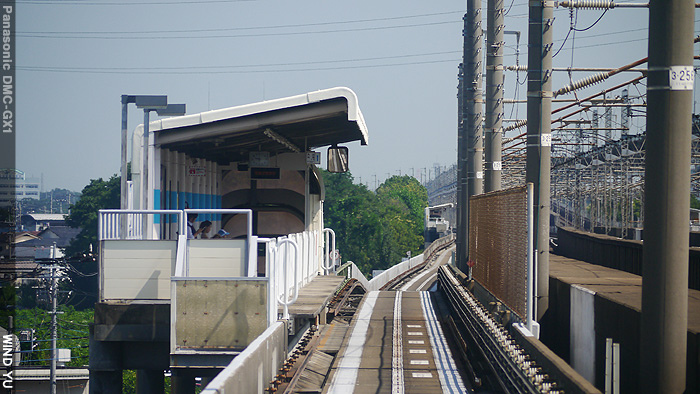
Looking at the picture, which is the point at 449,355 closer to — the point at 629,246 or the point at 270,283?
the point at 270,283

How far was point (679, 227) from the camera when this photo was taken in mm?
7445

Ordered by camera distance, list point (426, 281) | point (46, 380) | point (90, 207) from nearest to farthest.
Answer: point (46, 380) < point (426, 281) < point (90, 207)

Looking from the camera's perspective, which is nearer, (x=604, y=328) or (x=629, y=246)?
(x=604, y=328)

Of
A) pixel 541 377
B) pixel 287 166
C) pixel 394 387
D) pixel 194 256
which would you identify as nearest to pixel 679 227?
pixel 541 377

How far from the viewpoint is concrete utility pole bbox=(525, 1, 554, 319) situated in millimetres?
13133

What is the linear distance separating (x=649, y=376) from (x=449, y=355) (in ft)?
24.3

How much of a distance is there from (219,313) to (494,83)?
14.9 metres

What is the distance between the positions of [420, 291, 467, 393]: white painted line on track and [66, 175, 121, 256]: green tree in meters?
78.5

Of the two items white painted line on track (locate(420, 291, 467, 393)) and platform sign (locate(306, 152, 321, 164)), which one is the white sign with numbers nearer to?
white painted line on track (locate(420, 291, 467, 393))

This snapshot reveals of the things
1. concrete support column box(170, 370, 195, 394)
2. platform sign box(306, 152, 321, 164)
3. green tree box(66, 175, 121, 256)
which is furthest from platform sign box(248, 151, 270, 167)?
green tree box(66, 175, 121, 256)

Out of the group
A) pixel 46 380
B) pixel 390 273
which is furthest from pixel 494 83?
pixel 390 273

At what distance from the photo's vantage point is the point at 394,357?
1431cm

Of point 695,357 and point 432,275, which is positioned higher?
point 695,357

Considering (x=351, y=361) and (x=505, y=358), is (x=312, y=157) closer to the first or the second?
(x=351, y=361)
